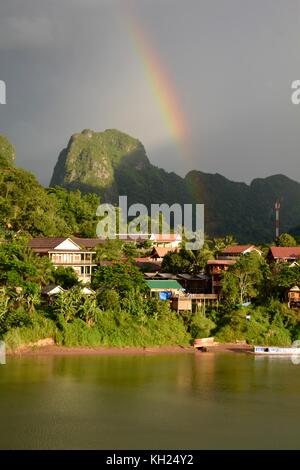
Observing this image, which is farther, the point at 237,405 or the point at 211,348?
the point at 211,348

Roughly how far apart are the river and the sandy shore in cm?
86

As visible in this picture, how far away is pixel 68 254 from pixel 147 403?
73.4ft

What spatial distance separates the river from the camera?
65.1 feet

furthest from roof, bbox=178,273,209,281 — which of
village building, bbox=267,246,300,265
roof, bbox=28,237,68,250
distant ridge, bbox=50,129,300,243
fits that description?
distant ridge, bbox=50,129,300,243

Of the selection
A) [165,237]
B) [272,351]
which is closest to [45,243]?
[272,351]

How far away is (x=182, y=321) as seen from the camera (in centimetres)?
3906

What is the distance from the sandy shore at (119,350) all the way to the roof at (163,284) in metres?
5.83

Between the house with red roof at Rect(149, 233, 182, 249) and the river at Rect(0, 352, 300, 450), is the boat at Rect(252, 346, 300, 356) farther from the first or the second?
the house with red roof at Rect(149, 233, 182, 249)

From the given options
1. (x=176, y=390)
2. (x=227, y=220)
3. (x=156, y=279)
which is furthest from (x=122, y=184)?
(x=176, y=390)

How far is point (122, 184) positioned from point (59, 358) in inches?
3631

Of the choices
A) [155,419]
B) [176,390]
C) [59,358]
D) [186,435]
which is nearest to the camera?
[186,435]

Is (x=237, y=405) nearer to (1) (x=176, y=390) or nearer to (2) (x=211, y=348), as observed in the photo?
(1) (x=176, y=390)

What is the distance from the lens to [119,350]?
35.7m

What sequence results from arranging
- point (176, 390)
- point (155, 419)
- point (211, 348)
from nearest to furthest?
point (155, 419) < point (176, 390) < point (211, 348)
